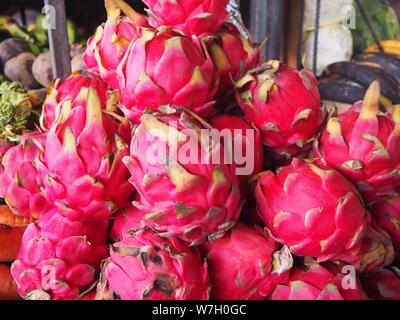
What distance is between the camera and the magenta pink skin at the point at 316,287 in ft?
2.39

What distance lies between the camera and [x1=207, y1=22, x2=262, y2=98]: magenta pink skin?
2.90 ft

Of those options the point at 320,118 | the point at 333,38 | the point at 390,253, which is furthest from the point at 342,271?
the point at 333,38

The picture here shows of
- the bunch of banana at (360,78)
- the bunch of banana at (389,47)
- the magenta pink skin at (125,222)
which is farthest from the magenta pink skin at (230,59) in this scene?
the bunch of banana at (389,47)

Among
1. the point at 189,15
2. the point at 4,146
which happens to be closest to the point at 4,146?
the point at 4,146

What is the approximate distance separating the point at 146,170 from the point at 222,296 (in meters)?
0.24

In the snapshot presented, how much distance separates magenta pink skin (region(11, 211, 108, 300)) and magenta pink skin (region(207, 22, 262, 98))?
1.17ft

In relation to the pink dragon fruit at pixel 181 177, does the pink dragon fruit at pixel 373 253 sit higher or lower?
lower

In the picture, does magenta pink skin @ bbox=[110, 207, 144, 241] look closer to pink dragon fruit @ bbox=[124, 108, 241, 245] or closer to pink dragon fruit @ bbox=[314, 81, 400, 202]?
pink dragon fruit @ bbox=[124, 108, 241, 245]

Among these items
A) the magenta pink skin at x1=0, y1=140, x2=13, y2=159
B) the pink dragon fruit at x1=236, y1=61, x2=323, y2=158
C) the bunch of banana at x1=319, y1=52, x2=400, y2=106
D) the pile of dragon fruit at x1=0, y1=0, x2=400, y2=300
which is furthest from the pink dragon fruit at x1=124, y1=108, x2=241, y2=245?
the bunch of banana at x1=319, y1=52, x2=400, y2=106

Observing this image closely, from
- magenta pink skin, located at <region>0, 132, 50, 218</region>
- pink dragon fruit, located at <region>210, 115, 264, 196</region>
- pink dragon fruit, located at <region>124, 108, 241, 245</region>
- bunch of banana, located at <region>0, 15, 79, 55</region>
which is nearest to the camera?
pink dragon fruit, located at <region>124, 108, 241, 245</region>

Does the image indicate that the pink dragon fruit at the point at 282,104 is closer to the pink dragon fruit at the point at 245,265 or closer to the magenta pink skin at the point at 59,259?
the pink dragon fruit at the point at 245,265

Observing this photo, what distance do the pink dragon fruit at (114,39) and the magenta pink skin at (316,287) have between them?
48 centimetres

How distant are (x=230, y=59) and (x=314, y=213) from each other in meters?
0.35

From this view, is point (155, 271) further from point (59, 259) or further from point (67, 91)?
point (67, 91)
